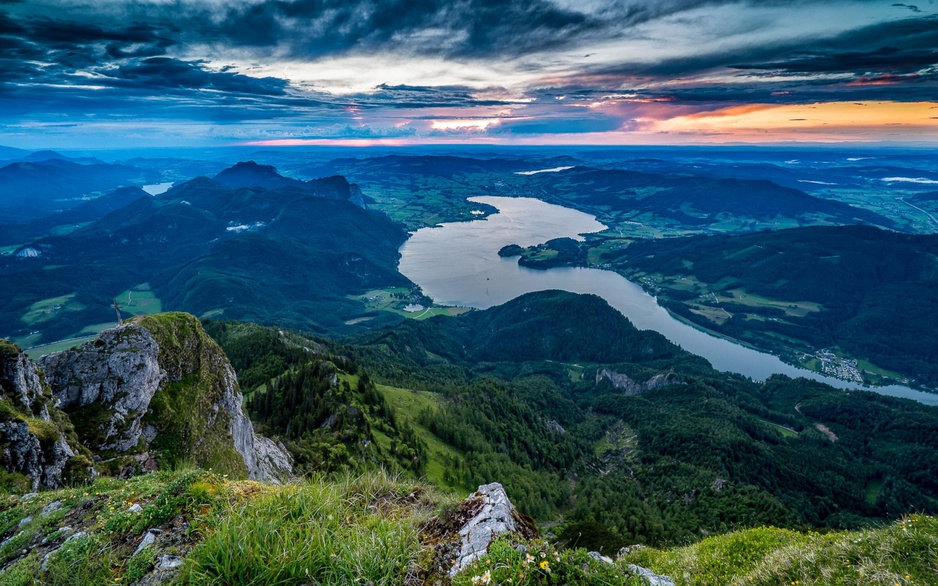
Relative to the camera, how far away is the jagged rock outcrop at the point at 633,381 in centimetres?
14300

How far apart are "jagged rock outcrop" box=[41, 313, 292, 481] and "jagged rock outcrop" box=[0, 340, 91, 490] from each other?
228 centimetres

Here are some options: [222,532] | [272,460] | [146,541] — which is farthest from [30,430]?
[272,460]

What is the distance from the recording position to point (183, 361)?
28.8m

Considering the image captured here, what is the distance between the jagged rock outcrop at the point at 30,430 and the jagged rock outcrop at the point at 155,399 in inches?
89.8

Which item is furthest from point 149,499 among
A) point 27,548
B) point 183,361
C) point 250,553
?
point 183,361

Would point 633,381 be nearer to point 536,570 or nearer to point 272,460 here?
point 272,460

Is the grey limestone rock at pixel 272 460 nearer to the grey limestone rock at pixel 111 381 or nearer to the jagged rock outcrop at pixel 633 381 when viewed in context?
the grey limestone rock at pixel 111 381

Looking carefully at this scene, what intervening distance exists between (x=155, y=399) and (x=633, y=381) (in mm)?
A: 155763

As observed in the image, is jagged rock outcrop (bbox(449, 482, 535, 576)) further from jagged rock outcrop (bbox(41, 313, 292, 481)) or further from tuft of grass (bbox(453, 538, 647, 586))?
jagged rock outcrop (bbox(41, 313, 292, 481))

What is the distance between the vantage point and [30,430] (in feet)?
49.4

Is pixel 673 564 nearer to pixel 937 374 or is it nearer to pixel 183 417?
pixel 183 417

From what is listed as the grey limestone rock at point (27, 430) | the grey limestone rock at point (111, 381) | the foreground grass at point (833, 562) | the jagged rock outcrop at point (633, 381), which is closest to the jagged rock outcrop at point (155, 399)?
the grey limestone rock at point (111, 381)

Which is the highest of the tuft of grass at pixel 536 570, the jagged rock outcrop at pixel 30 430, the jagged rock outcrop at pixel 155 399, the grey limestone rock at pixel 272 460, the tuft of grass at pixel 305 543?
the tuft of grass at pixel 305 543

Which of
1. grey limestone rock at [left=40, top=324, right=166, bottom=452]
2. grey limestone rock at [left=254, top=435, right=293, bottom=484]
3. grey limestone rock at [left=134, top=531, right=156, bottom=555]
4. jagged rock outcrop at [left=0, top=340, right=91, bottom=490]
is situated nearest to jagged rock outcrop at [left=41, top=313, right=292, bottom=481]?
grey limestone rock at [left=40, top=324, right=166, bottom=452]
